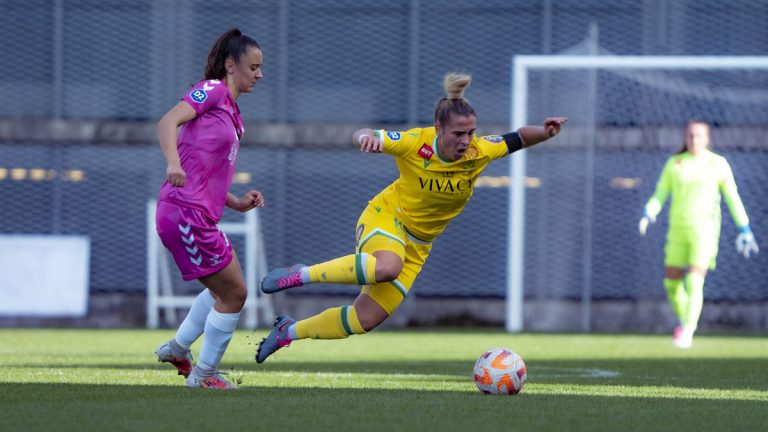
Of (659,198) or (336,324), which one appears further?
(659,198)

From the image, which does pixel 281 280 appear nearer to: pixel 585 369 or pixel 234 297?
pixel 234 297

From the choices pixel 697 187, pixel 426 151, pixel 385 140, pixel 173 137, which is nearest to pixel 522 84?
pixel 697 187

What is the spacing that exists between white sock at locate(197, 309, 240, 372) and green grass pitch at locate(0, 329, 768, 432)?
226mm

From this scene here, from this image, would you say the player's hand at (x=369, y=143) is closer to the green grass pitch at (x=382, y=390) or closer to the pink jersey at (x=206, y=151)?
the pink jersey at (x=206, y=151)

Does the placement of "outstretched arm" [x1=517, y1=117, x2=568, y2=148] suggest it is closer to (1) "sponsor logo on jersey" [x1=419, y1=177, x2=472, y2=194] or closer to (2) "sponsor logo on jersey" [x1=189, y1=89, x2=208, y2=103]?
(1) "sponsor logo on jersey" [x1=419, y1=177, x2=472, y2=194]

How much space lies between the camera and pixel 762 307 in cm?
1500

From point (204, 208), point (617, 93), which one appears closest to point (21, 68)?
point (617, 93)

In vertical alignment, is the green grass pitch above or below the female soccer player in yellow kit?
below

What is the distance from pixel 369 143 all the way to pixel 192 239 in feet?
3.17

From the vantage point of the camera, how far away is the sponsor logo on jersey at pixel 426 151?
7090 millimetres

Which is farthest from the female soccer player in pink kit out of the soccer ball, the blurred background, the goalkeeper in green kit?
the blurred background

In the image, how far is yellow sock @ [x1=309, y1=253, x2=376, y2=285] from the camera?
6891 mm

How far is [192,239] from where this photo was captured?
20.8ft

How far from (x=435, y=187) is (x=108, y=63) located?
29.6ft
